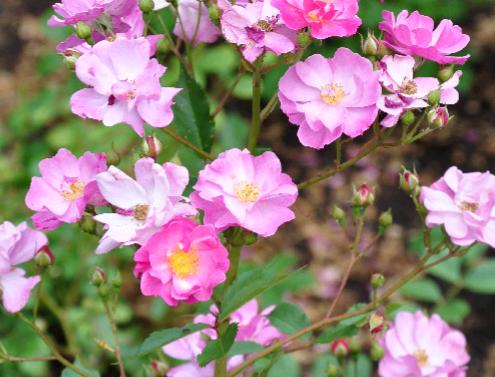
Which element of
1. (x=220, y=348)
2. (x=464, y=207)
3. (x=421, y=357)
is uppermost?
(x=464, y=207)

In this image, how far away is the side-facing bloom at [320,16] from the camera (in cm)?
98

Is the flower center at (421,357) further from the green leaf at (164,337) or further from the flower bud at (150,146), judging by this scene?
the flower bud at (150,146)

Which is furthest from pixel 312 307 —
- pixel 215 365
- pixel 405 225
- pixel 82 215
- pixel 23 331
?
pixel 82 215

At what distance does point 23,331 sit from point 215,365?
1308 mm

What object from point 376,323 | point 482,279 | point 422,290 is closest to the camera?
point 376,323

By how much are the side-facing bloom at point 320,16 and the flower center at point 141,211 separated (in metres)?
0.28

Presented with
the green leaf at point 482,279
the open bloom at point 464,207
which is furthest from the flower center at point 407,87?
the green leaf at point 482,279

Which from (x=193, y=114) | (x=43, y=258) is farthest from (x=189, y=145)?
(x=43, y=258)

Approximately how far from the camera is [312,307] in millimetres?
3129

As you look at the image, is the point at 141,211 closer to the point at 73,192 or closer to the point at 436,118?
the point at 73,192

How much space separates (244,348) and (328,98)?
1.49ft

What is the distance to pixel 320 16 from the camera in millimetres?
991

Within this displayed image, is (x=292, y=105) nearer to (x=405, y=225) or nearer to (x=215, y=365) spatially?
(x=215, y=365)

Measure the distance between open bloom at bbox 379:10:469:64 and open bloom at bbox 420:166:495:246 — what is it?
0.53 feet
